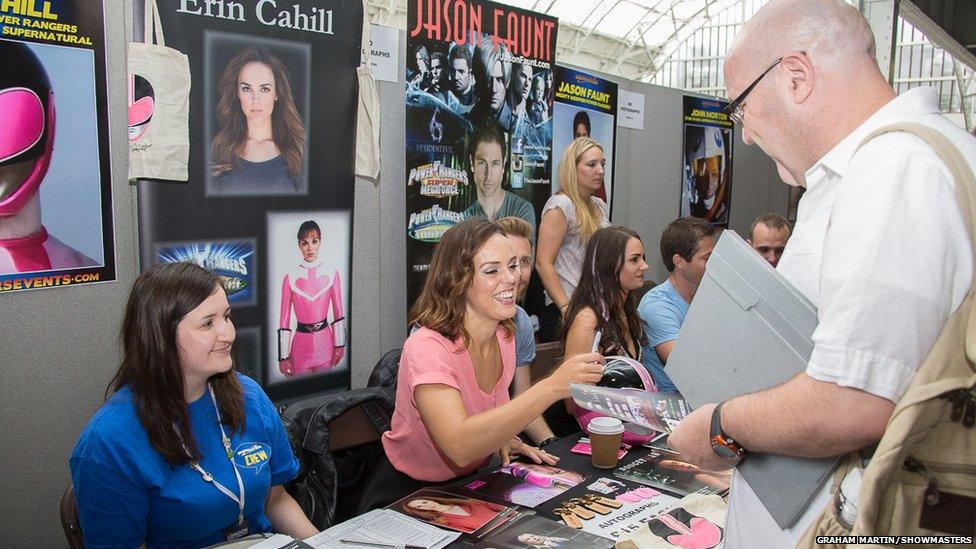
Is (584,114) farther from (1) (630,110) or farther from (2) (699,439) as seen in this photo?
(2) (699,439)

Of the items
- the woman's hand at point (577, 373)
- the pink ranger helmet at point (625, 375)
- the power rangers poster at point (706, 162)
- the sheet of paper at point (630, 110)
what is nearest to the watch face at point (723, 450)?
the woman's hand at point (577, 373)

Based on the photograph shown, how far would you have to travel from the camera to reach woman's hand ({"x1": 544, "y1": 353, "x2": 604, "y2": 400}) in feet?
5.94

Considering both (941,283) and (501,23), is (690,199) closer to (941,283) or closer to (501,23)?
(501,23)

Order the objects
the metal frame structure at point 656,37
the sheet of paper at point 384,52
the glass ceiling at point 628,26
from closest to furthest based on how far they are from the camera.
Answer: the sheet of paper at point 384,52, the metal frame structure at point 656,37, the glass ceiling at point 628,26

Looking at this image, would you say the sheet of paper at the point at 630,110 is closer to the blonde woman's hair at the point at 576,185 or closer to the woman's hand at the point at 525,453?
the blonde woman's hair at the point at 576,185

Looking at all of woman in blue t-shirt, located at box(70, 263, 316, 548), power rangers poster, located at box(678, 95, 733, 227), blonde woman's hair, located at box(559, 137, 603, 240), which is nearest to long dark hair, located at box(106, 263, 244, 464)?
woman in blue t-shirt, located at box(70, 263, 316, 548)

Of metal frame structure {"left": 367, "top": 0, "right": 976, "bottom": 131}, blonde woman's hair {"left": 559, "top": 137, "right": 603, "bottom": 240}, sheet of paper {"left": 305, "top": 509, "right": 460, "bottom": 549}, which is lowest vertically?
sheet of paper {"left": 305, "top": 509, "right": 460, "bottom": 549}

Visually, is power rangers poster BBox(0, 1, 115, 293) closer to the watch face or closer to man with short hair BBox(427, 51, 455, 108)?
man with short hair BBox(427, 51, 455, 108)

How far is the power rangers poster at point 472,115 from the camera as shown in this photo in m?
3.39

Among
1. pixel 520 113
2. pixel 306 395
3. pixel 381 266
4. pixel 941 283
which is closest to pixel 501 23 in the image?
pixel 520 113

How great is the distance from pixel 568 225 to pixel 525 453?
2136 millimetres

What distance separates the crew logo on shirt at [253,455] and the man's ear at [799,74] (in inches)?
59.9

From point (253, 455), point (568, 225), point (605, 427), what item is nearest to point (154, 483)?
point (253, 455)

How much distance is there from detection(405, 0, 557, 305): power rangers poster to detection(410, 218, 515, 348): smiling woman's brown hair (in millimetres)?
1168
